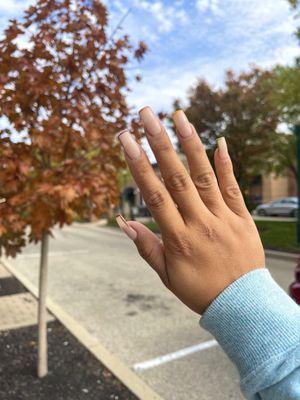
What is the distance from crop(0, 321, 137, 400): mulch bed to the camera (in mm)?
3064

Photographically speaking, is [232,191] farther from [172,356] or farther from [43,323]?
[172,356]

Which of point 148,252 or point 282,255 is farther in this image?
point 282,255

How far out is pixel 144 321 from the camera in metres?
5.34

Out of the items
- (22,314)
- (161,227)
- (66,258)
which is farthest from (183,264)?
(66,258)

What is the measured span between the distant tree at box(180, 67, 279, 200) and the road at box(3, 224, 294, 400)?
4.57 metres

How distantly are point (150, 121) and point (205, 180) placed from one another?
0.21 meters

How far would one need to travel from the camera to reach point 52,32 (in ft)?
9.80

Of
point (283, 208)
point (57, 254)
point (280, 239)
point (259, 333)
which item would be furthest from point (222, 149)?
point (283, 208)

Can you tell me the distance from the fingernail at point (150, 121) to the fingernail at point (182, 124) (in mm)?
46

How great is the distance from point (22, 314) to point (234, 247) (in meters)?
4.81

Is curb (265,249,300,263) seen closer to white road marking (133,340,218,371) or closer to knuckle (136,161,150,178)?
white road marking (133,340,218,371)

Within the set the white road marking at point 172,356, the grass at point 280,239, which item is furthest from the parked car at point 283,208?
the white road marking at point 172,356

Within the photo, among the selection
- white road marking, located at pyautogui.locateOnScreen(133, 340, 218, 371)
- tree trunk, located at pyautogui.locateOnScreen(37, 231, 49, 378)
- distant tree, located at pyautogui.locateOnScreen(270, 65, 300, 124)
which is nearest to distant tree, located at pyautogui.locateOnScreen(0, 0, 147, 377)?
tree trunk, located at pyautogui.locateOnScreen(37, 231, 49, 378)

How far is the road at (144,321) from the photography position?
11.9 ft
